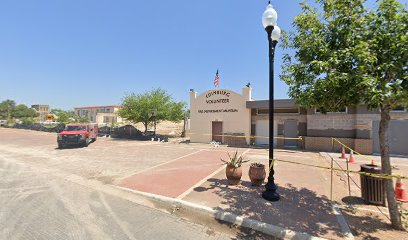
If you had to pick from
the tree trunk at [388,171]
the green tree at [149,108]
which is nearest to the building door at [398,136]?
the tree trunk at [388,171]

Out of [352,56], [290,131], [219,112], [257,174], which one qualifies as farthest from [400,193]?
[219,112]

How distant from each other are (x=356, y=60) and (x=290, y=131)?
14666mm

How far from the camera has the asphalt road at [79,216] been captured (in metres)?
4.23

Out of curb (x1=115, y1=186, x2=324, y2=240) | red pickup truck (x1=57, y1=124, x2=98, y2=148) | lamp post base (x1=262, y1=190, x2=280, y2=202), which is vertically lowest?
curb (x1=115, y1=186, x2=324, y2=240)

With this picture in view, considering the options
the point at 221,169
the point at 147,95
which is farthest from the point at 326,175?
the point at 147,95

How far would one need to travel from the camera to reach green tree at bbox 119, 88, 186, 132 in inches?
965

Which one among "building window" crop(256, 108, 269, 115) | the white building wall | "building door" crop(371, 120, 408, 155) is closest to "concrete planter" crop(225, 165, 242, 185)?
the white building wall

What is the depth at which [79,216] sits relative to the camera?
16.3 feet

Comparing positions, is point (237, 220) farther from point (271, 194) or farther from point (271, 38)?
point (271, 38)

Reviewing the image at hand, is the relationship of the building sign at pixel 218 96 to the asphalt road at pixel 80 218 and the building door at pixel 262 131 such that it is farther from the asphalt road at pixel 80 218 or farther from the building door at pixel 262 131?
the asphalt road at pixel 80 218

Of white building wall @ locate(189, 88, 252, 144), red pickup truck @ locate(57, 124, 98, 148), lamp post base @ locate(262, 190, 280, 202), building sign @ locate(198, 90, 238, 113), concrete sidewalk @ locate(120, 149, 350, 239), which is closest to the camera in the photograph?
concrete sidewalk @ locate(120, 149, 350, 239)

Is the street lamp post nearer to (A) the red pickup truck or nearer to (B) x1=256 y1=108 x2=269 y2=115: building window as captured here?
(B) x1=256 y1=108 x2=269 y2=115: building window

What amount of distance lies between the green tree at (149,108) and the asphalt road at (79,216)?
17339 mm

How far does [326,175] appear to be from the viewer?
339 inches
